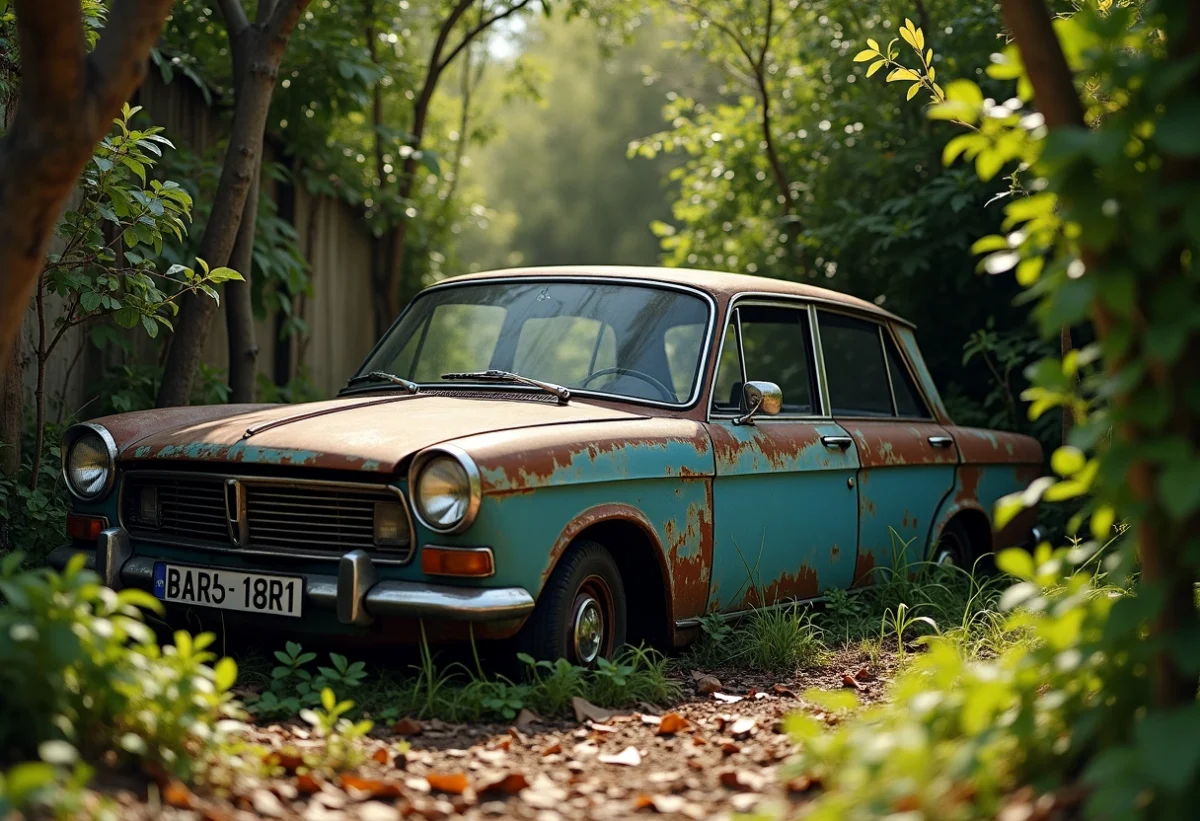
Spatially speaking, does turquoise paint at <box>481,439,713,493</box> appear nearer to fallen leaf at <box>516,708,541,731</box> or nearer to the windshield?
the windshield

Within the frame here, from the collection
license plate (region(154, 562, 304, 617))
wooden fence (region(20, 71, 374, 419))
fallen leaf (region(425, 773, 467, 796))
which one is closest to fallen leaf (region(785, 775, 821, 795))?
fallen leaf (region(425, 773, 467, 796))

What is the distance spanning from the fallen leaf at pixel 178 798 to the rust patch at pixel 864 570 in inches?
142

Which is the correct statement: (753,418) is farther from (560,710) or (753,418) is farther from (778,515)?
(560,710)

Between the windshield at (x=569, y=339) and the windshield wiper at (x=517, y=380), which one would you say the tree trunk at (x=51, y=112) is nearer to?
the windshield wiper at (x=517, y=380)

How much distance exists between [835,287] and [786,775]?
726 cm

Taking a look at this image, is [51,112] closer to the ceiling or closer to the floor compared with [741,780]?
closer to the ceiling

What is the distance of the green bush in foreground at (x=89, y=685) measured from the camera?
110 inches

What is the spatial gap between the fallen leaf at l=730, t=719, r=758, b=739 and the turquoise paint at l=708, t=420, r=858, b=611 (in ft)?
3.09

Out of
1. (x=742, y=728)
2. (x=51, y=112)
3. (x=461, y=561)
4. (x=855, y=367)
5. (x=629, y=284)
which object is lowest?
(x=742, y=728)

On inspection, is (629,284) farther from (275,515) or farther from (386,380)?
(275,515)

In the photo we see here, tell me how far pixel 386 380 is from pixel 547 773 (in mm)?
2302

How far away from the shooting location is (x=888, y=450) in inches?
237

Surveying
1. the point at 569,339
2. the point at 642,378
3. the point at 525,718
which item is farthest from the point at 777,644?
the point at 569,339

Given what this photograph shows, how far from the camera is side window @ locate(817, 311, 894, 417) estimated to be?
6.29 m
